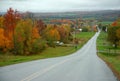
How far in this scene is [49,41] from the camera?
89438 mm

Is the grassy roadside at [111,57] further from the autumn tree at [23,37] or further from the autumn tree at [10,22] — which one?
the autumn tree at [10,22]

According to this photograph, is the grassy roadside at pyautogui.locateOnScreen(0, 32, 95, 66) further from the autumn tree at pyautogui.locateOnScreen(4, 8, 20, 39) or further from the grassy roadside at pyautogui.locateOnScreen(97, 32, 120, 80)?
the autumn tree at pyautogui.locateOnScreen(4, 8, 20, 39)

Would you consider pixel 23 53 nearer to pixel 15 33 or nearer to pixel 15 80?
pixel 15 33

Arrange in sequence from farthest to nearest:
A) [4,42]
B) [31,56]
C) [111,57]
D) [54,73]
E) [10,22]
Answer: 1. [10,22]
2. [4,42]
3. [111,57]
4. [31,56]
5. [54,73]

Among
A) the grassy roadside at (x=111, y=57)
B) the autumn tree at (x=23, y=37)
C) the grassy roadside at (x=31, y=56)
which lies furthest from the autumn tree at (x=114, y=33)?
the autumn tree at (x=23, y=37)

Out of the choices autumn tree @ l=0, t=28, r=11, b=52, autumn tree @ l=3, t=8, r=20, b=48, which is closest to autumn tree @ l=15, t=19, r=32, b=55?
autumn tree @ l=3, t=8, r=20, b=48

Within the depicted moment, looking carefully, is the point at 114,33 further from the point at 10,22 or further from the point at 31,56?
the point at 31,56

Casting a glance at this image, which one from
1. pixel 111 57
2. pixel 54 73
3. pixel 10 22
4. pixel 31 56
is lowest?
pixel 111 57

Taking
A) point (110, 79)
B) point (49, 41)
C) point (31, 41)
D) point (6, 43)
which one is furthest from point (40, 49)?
point (110, 79)

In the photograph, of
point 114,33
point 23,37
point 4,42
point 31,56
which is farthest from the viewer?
point 114,33

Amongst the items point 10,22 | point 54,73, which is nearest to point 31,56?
point 10,22

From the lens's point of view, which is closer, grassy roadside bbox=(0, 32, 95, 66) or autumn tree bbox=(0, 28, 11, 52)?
grassy roadside bbox=(0, 32, 95, 66)

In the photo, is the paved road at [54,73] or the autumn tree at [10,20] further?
the autumn tree at [10,20]

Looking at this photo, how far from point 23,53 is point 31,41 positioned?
148 inches
